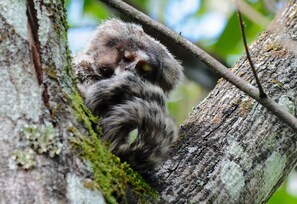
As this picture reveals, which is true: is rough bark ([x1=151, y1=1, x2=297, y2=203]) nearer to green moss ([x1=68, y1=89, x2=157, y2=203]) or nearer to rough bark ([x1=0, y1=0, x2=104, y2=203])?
green moss ([x1=68, y1=89, x2=157, y2=203])

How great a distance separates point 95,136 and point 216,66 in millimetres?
576

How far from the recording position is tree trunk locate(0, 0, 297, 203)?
6.28ft

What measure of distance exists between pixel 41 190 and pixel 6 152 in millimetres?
172

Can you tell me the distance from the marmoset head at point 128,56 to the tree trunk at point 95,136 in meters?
0.69

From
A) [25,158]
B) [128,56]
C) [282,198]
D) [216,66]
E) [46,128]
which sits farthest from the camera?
[282,198]

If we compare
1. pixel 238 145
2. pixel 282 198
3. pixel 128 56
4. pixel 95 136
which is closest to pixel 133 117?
pixel 95 136

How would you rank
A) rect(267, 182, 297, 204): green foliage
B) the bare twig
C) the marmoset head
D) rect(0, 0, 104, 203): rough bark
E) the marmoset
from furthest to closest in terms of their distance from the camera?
rect(267, 182, 297, 204): green foliage
the marmoset head
the marmoset
the bare twig
rect(0, 0, 104, 203): rough bark

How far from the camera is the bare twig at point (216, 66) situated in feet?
7.57

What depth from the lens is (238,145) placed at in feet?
8.91

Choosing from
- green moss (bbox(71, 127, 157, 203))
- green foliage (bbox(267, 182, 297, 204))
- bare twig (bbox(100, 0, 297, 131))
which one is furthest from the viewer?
green foliage (bbox(267, 182, 297, 204))

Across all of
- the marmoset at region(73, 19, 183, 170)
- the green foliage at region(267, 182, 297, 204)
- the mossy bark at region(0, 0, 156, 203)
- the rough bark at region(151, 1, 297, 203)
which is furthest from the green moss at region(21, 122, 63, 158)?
the green foliage at region(267, 182, 297, 204)

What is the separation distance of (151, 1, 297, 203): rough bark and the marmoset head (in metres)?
0.70

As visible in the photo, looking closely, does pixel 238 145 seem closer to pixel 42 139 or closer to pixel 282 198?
pixel 42 139

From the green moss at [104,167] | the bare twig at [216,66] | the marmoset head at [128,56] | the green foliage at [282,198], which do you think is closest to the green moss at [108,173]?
the green moss at [104,167]
